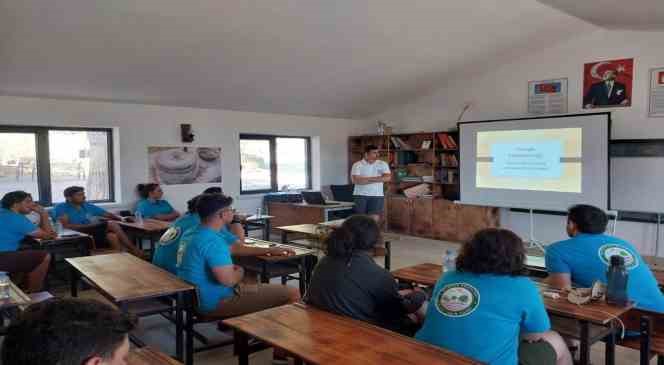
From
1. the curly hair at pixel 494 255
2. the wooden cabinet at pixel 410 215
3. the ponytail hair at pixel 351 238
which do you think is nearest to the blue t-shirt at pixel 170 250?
the ponytail hair at pixel 351 238

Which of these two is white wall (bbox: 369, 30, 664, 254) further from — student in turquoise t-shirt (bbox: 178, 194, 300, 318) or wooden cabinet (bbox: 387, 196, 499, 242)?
student in turquoise t-shirt (bbox: 178, 194, 300, 318)

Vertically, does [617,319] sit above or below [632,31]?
below

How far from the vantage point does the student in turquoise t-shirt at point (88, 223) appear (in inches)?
228

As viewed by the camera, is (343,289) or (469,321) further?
(343,289)

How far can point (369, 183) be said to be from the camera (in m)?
7.04

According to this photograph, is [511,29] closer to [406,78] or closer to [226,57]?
[406,78]

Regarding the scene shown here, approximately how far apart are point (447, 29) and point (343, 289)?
15.1ft

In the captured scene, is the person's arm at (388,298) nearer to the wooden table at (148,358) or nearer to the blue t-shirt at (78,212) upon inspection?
the wooden table at (148,358)

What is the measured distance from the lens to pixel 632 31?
6301 mm

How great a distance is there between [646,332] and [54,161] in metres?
6.62

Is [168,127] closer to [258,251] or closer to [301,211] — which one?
[301,211]

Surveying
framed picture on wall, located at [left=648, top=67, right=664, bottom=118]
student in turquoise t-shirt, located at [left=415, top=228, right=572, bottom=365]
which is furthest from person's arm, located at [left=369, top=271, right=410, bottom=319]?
framed picture on wall, located at [left=648, top=67, right=664, bottom=118]

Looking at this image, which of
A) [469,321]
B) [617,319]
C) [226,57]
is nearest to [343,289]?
[469,321]

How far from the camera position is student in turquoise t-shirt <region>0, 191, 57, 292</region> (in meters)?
4.34
